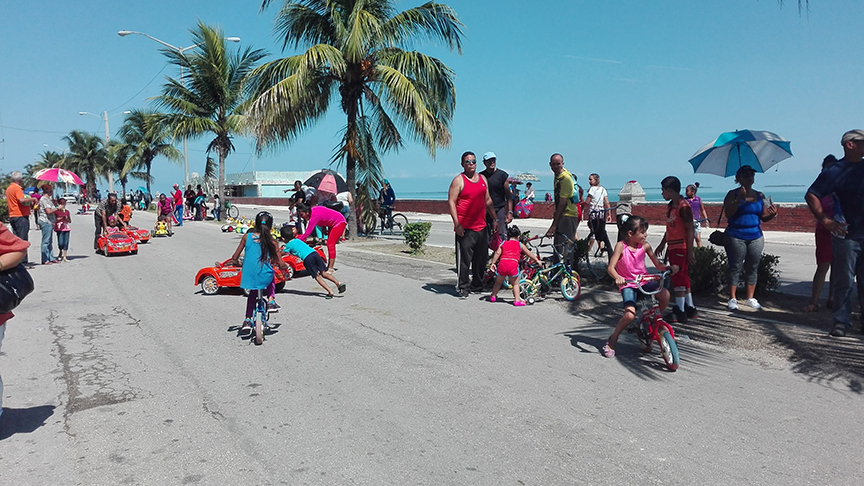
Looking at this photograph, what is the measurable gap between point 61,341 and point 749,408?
6.96m

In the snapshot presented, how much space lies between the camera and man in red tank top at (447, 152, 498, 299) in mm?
8758

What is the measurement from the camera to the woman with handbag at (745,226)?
7418mm

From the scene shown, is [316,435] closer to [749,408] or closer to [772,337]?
[749,408]

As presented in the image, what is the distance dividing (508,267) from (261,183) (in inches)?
2792

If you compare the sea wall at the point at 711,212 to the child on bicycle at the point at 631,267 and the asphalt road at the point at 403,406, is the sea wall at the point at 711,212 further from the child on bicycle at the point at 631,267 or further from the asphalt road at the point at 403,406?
the asphalt road at the point at 403,406

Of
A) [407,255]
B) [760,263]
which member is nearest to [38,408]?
[760,263]

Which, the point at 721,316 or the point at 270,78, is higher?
the point at 270,78

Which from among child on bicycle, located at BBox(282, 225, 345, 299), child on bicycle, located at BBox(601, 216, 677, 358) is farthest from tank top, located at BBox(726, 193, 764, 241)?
child on bicycle, located at BBox(282, 225, 345, 299)

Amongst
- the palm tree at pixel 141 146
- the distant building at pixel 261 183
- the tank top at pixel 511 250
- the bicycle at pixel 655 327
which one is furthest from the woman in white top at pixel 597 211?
the distant building at pixel 261 183

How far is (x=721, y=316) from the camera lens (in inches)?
292

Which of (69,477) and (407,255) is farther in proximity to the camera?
(407,255)

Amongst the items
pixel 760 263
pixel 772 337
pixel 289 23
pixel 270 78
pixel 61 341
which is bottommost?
pixel 61 341

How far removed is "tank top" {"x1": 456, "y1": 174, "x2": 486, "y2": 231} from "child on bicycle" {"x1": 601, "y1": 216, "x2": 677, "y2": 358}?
326 centimetres

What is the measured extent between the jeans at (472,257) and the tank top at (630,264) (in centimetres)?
340
